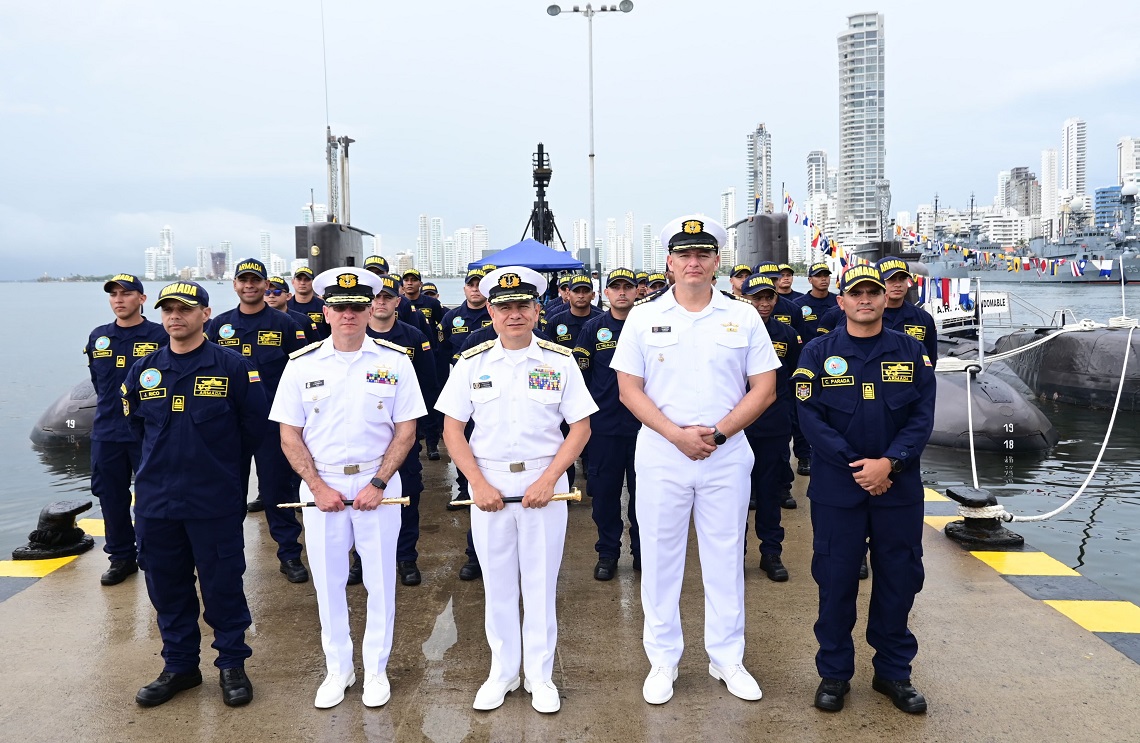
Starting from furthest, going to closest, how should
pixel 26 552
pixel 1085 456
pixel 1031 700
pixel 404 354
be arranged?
pixel 1085 456 → pixel 26 552 → pixel 404 354 → pixel 1031 700

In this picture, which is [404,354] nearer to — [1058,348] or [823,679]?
[823,679]

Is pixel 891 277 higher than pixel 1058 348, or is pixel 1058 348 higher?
pixel 891 277

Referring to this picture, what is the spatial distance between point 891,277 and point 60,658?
5.65 m

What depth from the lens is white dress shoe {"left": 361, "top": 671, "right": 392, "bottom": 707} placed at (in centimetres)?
361

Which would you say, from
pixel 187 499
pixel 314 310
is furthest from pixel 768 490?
pixel 314 310

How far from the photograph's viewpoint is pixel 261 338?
19.5ft

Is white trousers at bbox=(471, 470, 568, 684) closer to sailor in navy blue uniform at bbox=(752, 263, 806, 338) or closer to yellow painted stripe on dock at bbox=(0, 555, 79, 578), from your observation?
yellow painted stripe on dock at bbox=(0, 555, 79, 578)

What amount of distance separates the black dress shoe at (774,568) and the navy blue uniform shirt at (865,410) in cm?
170

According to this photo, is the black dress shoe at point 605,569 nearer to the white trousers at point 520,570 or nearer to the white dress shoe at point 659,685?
the white dress shoe at point 659,685

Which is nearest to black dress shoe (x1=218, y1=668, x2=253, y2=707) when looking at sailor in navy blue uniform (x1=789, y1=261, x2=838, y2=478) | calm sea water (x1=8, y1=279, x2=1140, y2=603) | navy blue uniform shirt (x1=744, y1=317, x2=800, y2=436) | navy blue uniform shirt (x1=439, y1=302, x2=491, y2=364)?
navy blue uniform shirt (x1=744, y1=317, x2=800, y2=436)

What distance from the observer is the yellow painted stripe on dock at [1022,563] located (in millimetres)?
5238

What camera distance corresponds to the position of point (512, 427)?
11.8ft

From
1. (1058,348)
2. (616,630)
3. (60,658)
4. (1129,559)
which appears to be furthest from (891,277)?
(1058,348)

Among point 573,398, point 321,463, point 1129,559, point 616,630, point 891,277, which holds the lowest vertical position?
point 1129,559
